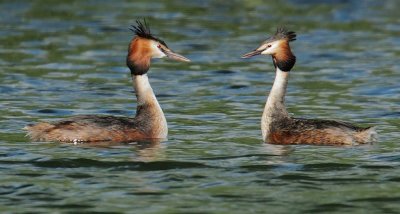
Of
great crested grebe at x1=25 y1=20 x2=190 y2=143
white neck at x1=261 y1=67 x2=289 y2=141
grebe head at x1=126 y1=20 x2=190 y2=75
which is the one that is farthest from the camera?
grebe head at x1=126 y1=20 x2=190 y2=75

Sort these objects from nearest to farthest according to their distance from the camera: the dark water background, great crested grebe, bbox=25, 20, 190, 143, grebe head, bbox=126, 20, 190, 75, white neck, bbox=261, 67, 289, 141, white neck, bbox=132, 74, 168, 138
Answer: the dark water background
great crested grebe, bbox=25, 20, 190, 143
white neck, bbox=261, 67, 289, 141
white neck, bbox=132, 74, 168, 138
grebe head, bbox=126, 20, 190, 75

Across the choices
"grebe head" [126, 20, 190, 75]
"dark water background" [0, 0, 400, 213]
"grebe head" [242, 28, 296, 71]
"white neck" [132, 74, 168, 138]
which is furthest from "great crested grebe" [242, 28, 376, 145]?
"white neck" [132, 74, 168, 138]

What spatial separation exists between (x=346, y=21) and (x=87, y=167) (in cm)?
1813

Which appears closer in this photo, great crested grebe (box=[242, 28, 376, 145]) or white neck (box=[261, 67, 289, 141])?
great crested grebe (box=[242, 28, 376, 145])

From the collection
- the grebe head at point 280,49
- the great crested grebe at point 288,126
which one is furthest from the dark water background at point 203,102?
the grebe head at point 280,49

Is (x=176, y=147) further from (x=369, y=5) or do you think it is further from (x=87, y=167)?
(x=369, y=5)

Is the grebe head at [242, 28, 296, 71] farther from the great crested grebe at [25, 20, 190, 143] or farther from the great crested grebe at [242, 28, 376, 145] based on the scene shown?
the great crested grebe at [25, 20, 190, 143]

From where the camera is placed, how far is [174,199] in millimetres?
13594

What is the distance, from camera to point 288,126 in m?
17.1

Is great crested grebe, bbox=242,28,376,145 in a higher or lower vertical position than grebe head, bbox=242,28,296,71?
lower

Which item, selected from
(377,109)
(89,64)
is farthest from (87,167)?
(89,64)

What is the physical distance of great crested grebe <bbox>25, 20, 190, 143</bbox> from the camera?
16969mm

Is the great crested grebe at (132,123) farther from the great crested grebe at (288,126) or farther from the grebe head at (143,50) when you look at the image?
the great crested grebe at (288,126)

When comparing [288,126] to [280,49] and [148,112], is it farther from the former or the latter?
[148,112]
